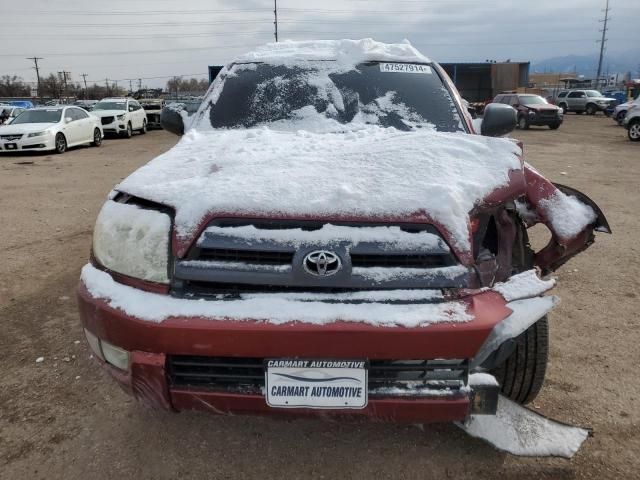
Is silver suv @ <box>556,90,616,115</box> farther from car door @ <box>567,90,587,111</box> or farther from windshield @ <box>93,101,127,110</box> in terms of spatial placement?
windshield @ <box>93,101,127,110</box>

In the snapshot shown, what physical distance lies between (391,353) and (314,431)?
90cm

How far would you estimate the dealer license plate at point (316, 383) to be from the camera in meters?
1.75

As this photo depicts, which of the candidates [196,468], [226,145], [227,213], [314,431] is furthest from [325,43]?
[196,468]

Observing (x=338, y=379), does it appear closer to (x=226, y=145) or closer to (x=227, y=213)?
(x=227, y=213)

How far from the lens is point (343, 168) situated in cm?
225

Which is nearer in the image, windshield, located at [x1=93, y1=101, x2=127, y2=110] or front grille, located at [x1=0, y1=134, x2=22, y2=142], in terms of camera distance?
front grille, located at [x1=0, y1=134, x2=22, y2=142]

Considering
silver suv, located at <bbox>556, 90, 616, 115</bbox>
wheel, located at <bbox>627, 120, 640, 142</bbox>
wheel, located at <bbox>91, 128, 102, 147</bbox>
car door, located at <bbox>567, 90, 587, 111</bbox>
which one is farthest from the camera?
car door, located at <bbox>567, 90, 587, 111</bbox>

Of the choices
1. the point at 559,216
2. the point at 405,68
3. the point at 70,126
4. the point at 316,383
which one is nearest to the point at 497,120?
the point at 405,68

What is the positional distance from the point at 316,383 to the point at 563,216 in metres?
1.65

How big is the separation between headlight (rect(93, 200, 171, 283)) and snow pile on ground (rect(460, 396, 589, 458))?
133 centimetres

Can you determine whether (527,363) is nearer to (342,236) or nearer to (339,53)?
(342,236)

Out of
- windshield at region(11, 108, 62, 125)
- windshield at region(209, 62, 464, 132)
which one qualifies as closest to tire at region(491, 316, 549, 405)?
windshield at region(209, 62, 464, 132)

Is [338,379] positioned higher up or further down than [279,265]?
further down

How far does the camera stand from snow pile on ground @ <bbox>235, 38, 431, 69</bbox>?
360cm
